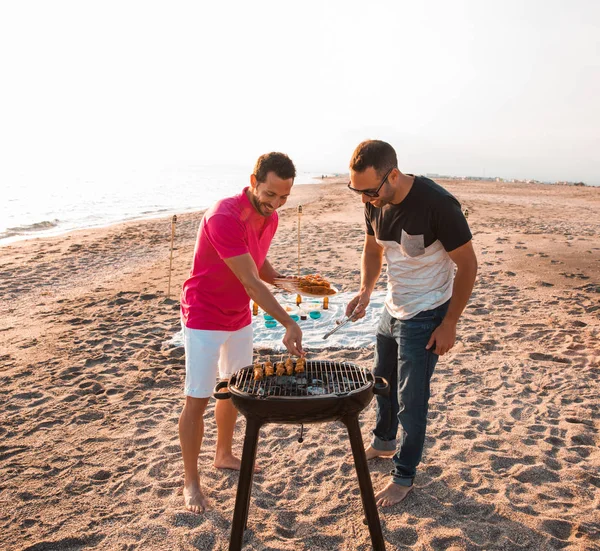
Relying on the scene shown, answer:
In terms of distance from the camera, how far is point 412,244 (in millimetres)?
2945

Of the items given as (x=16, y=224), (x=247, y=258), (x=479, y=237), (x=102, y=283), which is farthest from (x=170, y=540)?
(x=16, y=224)

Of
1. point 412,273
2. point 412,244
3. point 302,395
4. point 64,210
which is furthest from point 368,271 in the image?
point 64,210

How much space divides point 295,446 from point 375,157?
2424 millimetres

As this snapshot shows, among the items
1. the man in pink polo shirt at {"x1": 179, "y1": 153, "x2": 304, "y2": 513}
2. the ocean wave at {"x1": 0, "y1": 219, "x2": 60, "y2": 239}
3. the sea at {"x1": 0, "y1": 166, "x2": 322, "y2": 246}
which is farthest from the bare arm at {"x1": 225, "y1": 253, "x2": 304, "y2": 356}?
the ocean wave at {"x1": 0, "y1": 219, "x2": 60, "y2": 239}

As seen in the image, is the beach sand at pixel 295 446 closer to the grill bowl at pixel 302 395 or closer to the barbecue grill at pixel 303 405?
the barbecue grill at pixel 303 405

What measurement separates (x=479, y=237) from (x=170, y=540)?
11918 mm

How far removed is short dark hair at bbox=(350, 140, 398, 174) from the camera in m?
2.81

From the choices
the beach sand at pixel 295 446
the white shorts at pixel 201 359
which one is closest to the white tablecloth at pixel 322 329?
the beach sand at pixel 295 446

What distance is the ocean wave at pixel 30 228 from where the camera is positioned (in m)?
17.3

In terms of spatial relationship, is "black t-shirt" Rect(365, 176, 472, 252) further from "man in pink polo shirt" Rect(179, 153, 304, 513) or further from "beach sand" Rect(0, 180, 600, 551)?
"beach sand" Rect(0, 180, 600, 551)

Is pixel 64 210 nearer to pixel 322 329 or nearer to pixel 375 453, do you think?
pixel 322 329

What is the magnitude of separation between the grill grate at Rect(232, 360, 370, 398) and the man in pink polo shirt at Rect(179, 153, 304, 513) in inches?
6.8

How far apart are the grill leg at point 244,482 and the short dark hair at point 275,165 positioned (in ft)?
4.50

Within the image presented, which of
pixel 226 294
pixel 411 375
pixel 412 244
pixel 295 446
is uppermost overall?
pixel 412 244
